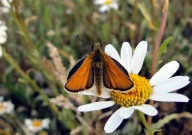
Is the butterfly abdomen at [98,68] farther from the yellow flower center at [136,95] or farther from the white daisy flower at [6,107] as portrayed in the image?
the white daisy flower at [6,107]

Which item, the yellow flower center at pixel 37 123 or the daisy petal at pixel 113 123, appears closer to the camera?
the daisy petal at pixel 113 123

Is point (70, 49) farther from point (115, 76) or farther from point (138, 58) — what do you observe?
point (115, 76)

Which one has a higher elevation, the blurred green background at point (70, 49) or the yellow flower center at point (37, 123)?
the blurred green background at point (70, 49)

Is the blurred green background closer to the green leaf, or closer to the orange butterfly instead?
the green leaf

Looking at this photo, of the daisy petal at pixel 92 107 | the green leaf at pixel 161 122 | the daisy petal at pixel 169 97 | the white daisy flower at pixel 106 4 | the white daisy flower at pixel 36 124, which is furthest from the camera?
the white daisy flower at pixel 106 4

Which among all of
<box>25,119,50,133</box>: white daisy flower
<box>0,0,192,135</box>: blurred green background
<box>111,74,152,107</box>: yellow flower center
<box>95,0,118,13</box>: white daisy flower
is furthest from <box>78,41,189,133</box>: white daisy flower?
<box>95,0,118,13</box>: white daisy flower

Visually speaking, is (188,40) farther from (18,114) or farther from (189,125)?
(18,114)

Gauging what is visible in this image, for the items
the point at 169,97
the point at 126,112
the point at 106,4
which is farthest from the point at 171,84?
the point at 106,4

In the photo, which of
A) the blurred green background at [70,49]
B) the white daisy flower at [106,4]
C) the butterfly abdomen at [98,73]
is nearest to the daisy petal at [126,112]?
the butterfly abdomen at [98,73]
